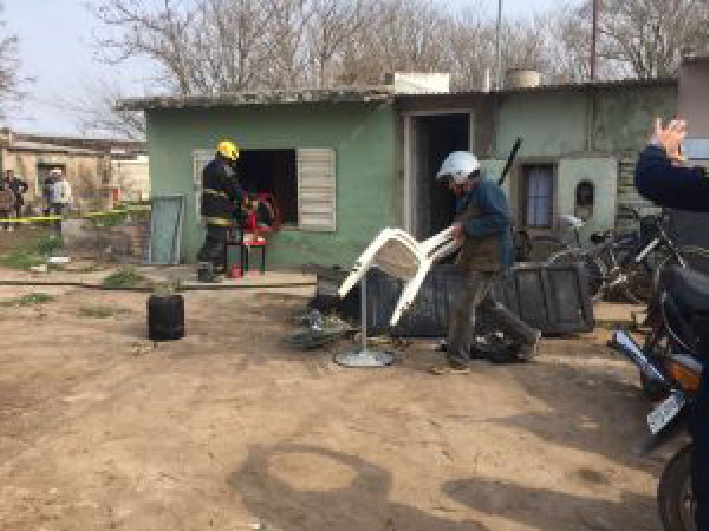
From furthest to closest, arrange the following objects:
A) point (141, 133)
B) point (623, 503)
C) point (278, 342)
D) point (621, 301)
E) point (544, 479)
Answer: point (141, 133) < point (621, 301) < point (278, 342) < point (544, 479) < point (623, 503)

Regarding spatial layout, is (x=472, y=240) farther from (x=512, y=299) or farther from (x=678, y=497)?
(x=678, y=497)

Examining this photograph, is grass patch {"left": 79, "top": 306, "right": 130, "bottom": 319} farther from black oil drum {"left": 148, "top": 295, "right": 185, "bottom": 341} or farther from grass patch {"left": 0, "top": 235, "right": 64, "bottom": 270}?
grass patch {"left": 0, "top": 235, "right": 64, "bottom": 270}

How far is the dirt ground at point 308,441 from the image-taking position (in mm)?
3951

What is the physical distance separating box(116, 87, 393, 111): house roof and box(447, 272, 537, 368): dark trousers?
5.30 meters

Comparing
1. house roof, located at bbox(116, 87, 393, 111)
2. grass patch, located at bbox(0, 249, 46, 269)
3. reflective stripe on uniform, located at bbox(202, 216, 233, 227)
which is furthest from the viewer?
grass patch, located at bbox(0, 249, 46, 269)

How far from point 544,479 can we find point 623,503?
1.50 ft

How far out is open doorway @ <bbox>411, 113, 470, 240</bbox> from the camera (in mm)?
11953

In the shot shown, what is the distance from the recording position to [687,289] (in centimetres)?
369

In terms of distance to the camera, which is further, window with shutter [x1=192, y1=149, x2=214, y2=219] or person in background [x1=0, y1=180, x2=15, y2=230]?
person in background [x1=0, y1=180, x2=15, y2=230]

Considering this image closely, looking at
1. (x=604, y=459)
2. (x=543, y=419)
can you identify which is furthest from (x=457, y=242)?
(x=604, y=459)

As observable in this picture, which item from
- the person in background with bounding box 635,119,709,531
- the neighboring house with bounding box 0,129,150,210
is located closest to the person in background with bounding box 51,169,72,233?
the neighboring house with bounding box 0,129,150,210

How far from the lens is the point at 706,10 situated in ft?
92.3

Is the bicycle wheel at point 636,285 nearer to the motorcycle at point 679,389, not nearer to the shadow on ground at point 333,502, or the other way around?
the motorcycle at point 679,389

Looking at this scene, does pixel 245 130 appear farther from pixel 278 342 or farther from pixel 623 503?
pixel 623 503
